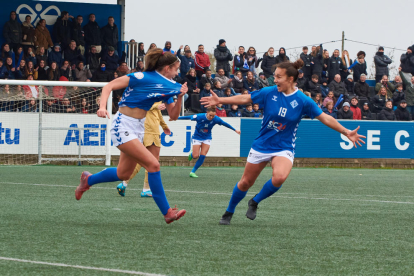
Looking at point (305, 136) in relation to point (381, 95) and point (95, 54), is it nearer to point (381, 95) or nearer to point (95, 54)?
point (381, 95)

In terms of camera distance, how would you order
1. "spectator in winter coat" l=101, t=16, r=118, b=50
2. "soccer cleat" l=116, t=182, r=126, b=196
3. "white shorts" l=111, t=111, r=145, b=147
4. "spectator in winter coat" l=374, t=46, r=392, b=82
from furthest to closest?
1. "spectator in winter coat" l=374, t=46, r=392, b=82
2. "spectator in winter coat" l=101, t=16, r=118, b=50
3. "soccer cleat" l=116, t=182, r=126, b=196
4. "white shorts" l=111, t=111, r=145, b=147

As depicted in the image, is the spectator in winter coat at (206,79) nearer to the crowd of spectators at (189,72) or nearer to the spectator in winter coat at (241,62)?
the crowd of spectators at (189,72)

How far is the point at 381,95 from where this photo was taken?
23.2 meters

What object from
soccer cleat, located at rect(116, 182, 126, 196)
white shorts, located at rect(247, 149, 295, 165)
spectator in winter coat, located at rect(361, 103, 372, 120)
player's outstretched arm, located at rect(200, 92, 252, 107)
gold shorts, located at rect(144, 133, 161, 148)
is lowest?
soccer cleat, located at rect(116, 182, 126, 196)

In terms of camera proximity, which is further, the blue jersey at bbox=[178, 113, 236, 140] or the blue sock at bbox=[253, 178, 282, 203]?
the blue jersey at bbox=[178, 113, 236, 140]

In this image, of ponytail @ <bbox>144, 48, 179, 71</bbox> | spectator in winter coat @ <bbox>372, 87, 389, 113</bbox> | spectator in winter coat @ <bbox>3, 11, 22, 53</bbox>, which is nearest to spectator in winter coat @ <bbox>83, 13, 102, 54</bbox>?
spectator in winter coat @ <bbox>3, 11, 22, 53</bbox>

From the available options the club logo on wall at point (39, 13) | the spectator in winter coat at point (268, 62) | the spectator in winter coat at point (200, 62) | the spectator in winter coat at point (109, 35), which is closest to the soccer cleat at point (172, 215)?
the spectator in winter coat at point (200, 62)

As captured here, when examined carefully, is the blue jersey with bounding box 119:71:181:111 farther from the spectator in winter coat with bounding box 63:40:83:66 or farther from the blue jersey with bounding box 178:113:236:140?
the spectator in winter coat with bounding box 63:40:83:66

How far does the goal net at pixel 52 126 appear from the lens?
59.8 ft

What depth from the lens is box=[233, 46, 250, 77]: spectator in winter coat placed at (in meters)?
22.5

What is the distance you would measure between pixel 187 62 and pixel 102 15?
5.15 meters

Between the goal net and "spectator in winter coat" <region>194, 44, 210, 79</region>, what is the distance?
428cm

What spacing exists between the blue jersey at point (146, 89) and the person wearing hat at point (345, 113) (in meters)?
16.2

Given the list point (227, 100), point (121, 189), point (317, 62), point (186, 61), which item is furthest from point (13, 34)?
point (227, 100)
